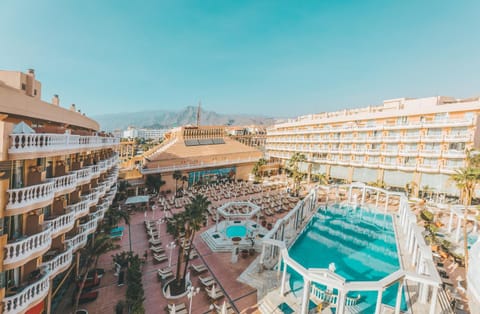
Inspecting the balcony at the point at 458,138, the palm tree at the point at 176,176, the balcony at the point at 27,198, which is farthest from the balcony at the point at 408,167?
the balcony at the point at 27,198

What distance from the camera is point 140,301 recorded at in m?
11.0

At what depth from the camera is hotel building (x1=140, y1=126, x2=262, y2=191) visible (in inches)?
1511

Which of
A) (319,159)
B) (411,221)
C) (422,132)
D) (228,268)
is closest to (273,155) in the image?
(319,159)

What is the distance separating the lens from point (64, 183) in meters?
11.3

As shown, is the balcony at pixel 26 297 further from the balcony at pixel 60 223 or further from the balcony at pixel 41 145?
the balcony at pixel 41 145

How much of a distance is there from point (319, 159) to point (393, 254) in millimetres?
29467

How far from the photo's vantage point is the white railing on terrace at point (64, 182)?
1056cm

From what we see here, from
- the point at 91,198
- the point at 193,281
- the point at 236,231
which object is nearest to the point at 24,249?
the point at 91,198

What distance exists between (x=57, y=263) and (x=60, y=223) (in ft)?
6.40

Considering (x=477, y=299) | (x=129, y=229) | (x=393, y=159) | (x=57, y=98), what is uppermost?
(x=57, y=98)

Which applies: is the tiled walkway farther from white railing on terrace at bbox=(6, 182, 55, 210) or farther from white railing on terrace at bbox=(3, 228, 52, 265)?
white railing on terrace at bbox=(6, 182, 55, 210)

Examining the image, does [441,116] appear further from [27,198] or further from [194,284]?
[27,198]

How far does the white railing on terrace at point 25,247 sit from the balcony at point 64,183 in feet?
6.76

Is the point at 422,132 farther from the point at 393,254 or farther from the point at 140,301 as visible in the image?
the point at 140,301
